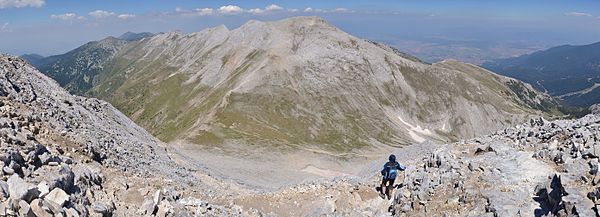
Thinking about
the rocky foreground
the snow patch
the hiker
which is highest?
the rocky foreground

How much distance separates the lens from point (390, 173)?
3036 cm

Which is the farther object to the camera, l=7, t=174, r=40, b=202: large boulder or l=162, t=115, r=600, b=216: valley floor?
l=162, t=115, r=600, b=216: valley floor

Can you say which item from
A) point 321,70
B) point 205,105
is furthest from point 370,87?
point 205,105

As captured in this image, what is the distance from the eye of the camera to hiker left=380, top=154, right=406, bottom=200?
99.6ft

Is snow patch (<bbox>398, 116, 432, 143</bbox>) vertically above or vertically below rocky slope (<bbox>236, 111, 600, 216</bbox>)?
below

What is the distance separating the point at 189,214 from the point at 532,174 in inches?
826

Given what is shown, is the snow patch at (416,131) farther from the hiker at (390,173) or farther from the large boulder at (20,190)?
the large boulder at (20,190)

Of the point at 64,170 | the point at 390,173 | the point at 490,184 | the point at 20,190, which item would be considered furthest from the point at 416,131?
the point at 20,190

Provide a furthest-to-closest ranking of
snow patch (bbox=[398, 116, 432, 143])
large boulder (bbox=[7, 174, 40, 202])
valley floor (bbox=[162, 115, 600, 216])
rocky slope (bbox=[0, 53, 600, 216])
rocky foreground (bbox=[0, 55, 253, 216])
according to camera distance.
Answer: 1. snow patch (bbox=[398, 116, 432, 143])
2. valley floor (bbox=[162, 115, 600, 216])
3. rocky slope (bbox=[0, 53, 600, 216])
4. rocky foreground (bbox=[0, 55, 253, 216])
5. large boulder (bbox=[7, 174, 40, 202])

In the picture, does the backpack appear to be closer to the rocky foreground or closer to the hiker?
the hiker

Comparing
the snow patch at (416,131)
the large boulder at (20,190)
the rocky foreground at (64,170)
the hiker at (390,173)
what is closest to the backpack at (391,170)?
the hiker at (390,173)

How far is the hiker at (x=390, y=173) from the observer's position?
1195 inches

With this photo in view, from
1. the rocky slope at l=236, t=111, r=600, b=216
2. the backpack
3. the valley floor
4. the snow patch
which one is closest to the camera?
the rocky slope at l=236, t=111, r=600, b=216

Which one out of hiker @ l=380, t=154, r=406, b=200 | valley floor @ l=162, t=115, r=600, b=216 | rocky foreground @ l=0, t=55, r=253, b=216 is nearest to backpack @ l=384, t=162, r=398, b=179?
hiker @ l=380, t=154, r=406, b=200
